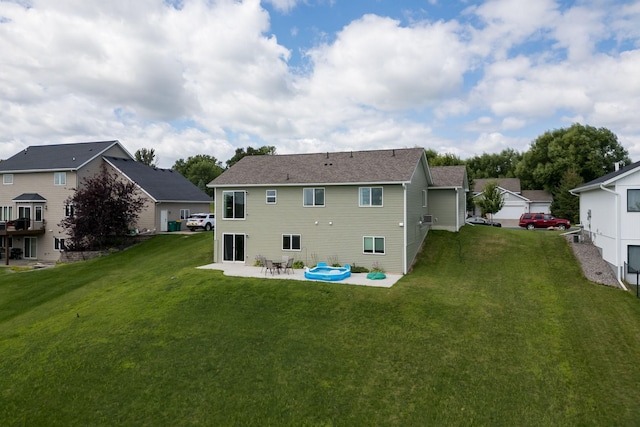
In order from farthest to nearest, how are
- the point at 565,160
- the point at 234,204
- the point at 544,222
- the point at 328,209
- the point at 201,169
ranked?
the point at 201,169 < the point at 565,160 < the point at 544,222 < the point at 234,204 < the point at 328,209

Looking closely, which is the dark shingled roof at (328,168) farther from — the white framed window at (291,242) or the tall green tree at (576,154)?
the tall green tree at (576,154)

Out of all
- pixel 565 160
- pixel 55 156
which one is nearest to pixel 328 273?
pixel 55 156

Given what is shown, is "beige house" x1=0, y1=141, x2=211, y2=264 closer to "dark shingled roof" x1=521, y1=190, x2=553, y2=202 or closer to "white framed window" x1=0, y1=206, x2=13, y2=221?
"white framed window" x1=0, y1=206, x2=13, y2=221

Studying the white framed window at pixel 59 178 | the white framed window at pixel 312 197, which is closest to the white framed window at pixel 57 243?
the white framed window at pixel 59 178

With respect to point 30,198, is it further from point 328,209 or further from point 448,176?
point 448,176

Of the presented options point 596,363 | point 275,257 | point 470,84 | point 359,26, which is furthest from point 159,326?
point 470,84

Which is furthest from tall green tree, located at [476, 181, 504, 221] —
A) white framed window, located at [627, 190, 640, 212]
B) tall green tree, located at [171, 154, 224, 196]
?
tall green tree, located at [171, 154, 224, 196]
